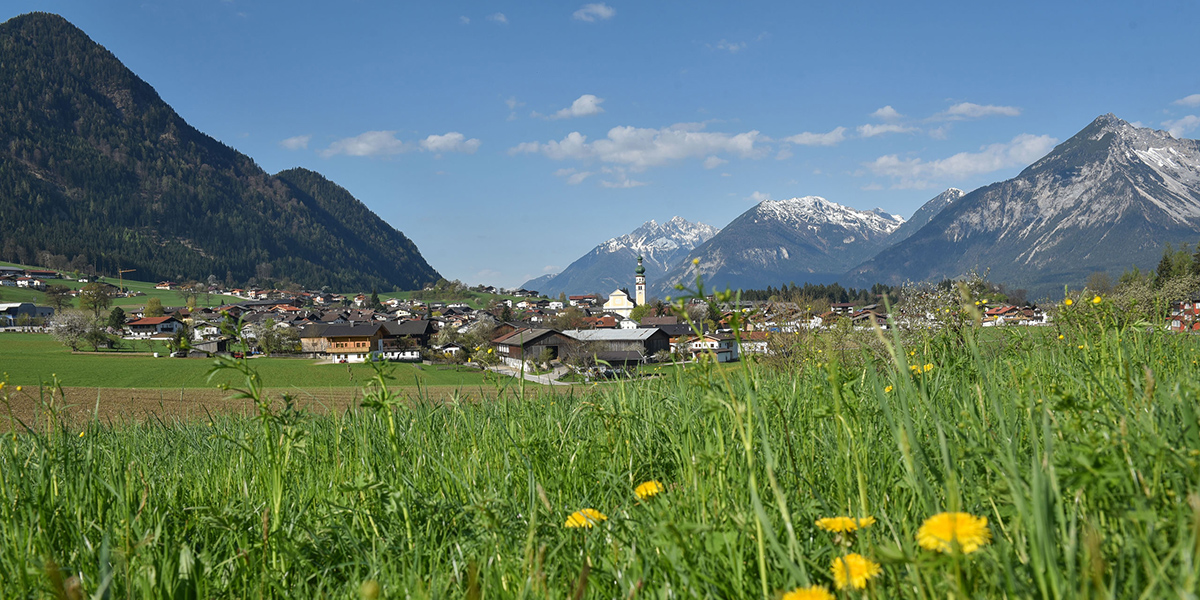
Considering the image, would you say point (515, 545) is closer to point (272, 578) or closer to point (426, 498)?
point (426, 498)

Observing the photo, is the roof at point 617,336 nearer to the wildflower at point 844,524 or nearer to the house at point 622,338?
the house at point 622,338

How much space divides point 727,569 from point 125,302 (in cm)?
15688

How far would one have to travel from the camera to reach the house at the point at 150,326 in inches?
3784

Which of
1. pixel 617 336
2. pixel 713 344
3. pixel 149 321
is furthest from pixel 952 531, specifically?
pixel 149 321

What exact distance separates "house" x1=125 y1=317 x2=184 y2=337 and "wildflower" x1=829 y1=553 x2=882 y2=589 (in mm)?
112735

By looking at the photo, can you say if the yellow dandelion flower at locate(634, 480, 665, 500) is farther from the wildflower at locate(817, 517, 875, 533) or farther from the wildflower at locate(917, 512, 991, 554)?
the wildflower at locate(917, 512, 991, 554)

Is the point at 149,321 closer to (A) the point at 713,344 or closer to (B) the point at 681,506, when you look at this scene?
(A) the point at 713,344

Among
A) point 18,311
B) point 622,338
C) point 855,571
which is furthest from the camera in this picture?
point 18,311

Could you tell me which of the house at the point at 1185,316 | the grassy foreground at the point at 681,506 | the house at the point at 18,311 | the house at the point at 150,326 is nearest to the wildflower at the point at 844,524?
the grassy foreground at the point at 681,506

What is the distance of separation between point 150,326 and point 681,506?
12114 cm

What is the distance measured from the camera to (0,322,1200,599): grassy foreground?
0.96 m

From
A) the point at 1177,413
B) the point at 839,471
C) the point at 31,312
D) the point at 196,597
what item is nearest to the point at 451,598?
the point at 196,597

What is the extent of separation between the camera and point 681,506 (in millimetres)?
1516

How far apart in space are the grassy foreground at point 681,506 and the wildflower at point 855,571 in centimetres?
A: 2
